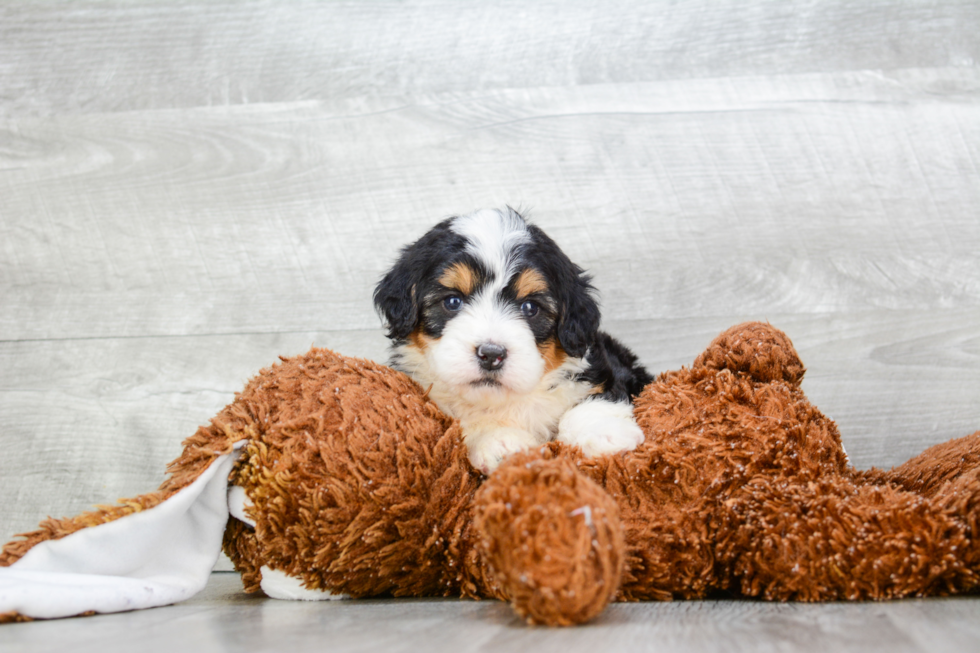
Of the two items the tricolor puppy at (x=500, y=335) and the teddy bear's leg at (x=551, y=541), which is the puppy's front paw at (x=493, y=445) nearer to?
the tricolor puppy at (x=500, y=335)

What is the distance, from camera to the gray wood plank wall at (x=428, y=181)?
246cm

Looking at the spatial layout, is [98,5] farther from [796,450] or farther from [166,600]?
[796,450]

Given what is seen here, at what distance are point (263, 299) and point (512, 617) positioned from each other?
5.31 ft

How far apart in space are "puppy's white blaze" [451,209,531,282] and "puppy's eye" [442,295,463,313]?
0.10 m

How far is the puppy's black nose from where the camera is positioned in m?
1.69

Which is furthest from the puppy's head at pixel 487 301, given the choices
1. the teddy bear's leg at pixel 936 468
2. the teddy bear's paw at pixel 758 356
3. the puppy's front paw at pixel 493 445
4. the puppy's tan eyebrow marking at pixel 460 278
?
the teddy bear's leg at pixel 936 468

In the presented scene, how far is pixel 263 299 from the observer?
255 centimetres

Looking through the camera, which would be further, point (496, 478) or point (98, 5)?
point (98, 5)

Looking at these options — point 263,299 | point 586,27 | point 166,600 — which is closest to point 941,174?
point 586,27

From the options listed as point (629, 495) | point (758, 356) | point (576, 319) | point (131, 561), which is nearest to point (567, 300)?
point (576, 319)

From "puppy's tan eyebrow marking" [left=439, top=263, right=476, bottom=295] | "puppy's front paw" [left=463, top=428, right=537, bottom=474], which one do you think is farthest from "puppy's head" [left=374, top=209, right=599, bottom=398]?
"puppy's front paw" [left=463, top=428, right=537, bottom=474]

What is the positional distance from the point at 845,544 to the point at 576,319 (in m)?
0.85

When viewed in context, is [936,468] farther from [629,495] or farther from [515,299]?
[515,299]

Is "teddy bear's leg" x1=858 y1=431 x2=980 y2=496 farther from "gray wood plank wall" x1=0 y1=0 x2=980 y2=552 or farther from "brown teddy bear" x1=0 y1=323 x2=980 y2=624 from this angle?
"gray wood plank wall" x1=0 y1=0 x2=980 y2=552
